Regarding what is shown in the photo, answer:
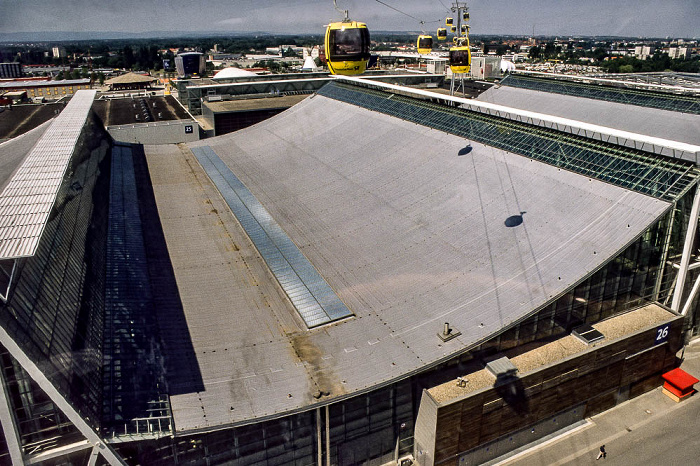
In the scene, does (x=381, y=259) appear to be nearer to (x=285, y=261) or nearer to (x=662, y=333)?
(x=285, y=261)

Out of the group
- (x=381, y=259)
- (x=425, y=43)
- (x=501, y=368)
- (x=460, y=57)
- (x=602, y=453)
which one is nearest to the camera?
(x=501, y=368)

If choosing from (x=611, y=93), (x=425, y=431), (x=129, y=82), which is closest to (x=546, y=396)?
(x=425, y=431)

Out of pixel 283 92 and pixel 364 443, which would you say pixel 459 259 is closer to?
pixel 364 443

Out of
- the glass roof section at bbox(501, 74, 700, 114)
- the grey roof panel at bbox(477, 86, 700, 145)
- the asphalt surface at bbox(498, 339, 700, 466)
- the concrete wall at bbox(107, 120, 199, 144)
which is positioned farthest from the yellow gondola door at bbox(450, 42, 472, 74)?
the concrete wall at bbox(107, 120, 199, 144)

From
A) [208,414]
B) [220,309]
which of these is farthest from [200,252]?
[208,414]

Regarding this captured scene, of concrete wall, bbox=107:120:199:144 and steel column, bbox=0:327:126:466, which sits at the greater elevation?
concrete wall, bbox=107:120:199:144

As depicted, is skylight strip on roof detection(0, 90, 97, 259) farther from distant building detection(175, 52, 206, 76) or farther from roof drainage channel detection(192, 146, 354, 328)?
distant building detection(175, 52, 206, 76)

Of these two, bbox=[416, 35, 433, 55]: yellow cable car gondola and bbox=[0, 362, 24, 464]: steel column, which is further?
bbox=[416, 35, 433, 55]: yellow cable car gondola
